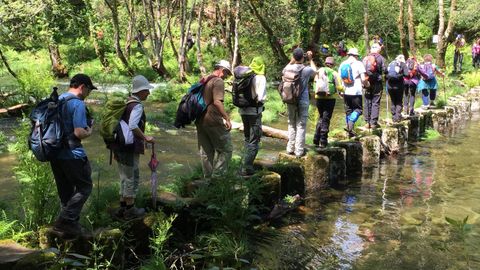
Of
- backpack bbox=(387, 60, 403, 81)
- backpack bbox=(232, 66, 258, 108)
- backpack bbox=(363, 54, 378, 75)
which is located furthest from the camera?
backpack bbox=(387, 60, 403, 81)

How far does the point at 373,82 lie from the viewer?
10.1 metres

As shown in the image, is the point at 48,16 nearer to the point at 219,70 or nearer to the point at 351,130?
the point at 351,130

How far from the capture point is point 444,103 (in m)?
15.4

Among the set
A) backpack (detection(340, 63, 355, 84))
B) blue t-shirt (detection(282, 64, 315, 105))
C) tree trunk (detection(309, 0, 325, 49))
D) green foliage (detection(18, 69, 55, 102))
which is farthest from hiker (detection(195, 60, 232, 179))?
tree trunk (detection(309, 0, 325, 49))

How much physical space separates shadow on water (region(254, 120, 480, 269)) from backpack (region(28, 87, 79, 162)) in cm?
238

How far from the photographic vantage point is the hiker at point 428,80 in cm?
1332

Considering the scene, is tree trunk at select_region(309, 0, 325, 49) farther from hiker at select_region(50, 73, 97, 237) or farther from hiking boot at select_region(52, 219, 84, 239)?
hiking boot at select_region(52, 219, 84, 239)

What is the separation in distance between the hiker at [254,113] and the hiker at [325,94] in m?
1.91

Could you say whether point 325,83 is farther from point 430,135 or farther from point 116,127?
point 430,135

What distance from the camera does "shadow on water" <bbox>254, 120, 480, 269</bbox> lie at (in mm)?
5363

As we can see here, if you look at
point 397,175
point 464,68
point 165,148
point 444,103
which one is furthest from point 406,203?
point 464,68

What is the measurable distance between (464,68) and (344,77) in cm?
1958

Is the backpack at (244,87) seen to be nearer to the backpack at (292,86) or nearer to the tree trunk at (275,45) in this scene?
the backpack at (292,86)

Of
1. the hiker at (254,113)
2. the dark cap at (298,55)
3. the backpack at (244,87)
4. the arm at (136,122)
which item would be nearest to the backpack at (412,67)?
the dark cap at (298,55)
